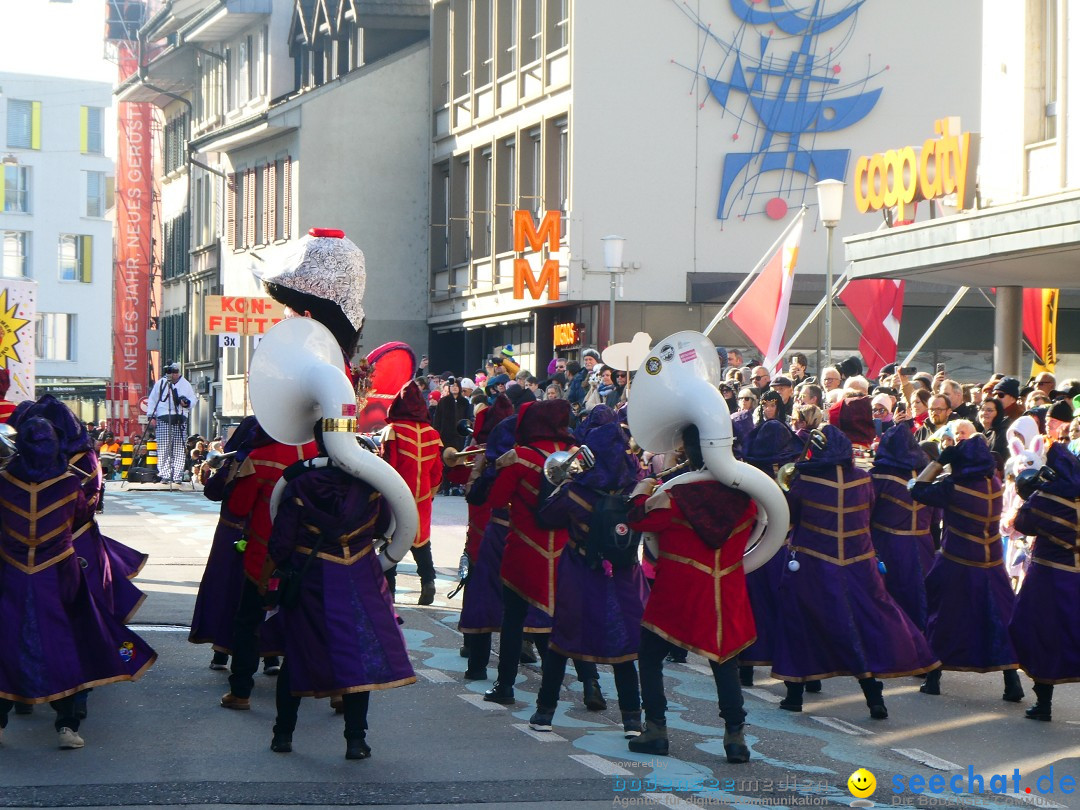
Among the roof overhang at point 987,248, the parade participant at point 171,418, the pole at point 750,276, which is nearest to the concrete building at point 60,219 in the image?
the parade participant at point 171,418

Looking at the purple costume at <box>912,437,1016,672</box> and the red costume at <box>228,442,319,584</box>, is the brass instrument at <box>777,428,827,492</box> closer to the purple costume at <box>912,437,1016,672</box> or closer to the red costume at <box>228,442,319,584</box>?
the purple costume at <box>912,437,1016,672</box>

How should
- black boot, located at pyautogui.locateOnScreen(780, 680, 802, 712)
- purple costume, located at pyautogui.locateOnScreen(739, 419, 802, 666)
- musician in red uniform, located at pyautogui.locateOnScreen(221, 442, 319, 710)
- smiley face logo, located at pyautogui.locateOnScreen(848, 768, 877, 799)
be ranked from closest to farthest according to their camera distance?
smiley face logo, located at pyautogui.locateOnScreen(848, 768, 877, 799) → musician in red uniform, located at pyautogui.locateOnScreen(221, 442, 319, 710) → black boot, located at pyautogui.locateOnScreen(780, 680, 802, 712) → purple costume, located at pyautogui.locateOnScreen(739, 419, 802, 666)

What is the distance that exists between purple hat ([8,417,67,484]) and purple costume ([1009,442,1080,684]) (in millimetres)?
5102

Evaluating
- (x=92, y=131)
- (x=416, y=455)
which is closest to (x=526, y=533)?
(x=416, y=455)

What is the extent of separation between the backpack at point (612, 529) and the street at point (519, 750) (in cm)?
95

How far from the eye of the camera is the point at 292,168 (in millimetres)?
40938

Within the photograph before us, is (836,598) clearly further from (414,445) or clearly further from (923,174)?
(923,174)

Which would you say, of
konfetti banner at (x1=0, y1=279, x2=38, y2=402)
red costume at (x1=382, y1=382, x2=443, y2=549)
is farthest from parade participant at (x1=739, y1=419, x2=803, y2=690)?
konfetti banner at (x1=0, y1=279, x2=38, y2=402)

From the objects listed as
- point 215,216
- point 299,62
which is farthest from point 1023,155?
point 215,216

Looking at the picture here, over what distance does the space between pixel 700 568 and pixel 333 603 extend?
1.75 meters

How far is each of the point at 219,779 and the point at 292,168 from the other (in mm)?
34232

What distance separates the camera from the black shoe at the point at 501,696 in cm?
973

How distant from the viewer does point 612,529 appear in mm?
8664

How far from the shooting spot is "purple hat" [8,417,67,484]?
8.40 meters
